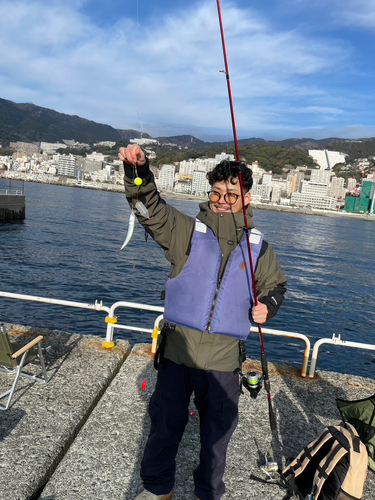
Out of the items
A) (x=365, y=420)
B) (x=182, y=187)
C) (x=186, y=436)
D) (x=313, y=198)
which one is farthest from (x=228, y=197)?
(x=313, y=198)

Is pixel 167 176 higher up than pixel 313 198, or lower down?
higher up

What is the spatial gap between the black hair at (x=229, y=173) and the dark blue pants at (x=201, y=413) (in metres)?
1.27

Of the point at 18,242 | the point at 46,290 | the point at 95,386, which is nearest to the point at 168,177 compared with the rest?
the point at 18,242

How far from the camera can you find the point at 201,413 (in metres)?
2.55

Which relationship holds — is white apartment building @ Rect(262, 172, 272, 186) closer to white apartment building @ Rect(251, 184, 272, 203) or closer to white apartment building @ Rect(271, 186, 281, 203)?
white apartment building @ Rect(251, 184, 272, 203)

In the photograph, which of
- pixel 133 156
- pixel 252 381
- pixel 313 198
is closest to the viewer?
pixel 133 156

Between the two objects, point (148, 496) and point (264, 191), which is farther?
point (264, 191)

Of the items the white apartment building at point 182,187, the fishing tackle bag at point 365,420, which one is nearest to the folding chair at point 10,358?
the fishing tackle bag at point 365,420

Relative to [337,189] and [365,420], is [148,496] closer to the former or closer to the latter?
[365,420]

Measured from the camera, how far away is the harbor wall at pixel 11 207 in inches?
1470

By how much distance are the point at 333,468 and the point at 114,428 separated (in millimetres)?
1931

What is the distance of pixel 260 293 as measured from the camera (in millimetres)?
2697

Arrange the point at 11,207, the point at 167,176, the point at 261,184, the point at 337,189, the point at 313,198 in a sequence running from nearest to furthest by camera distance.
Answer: the point at 11,207, the point at 313,198, the point at 167,176, the point at 261,184, the point at 337,189

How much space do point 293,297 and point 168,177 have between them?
15858cm
